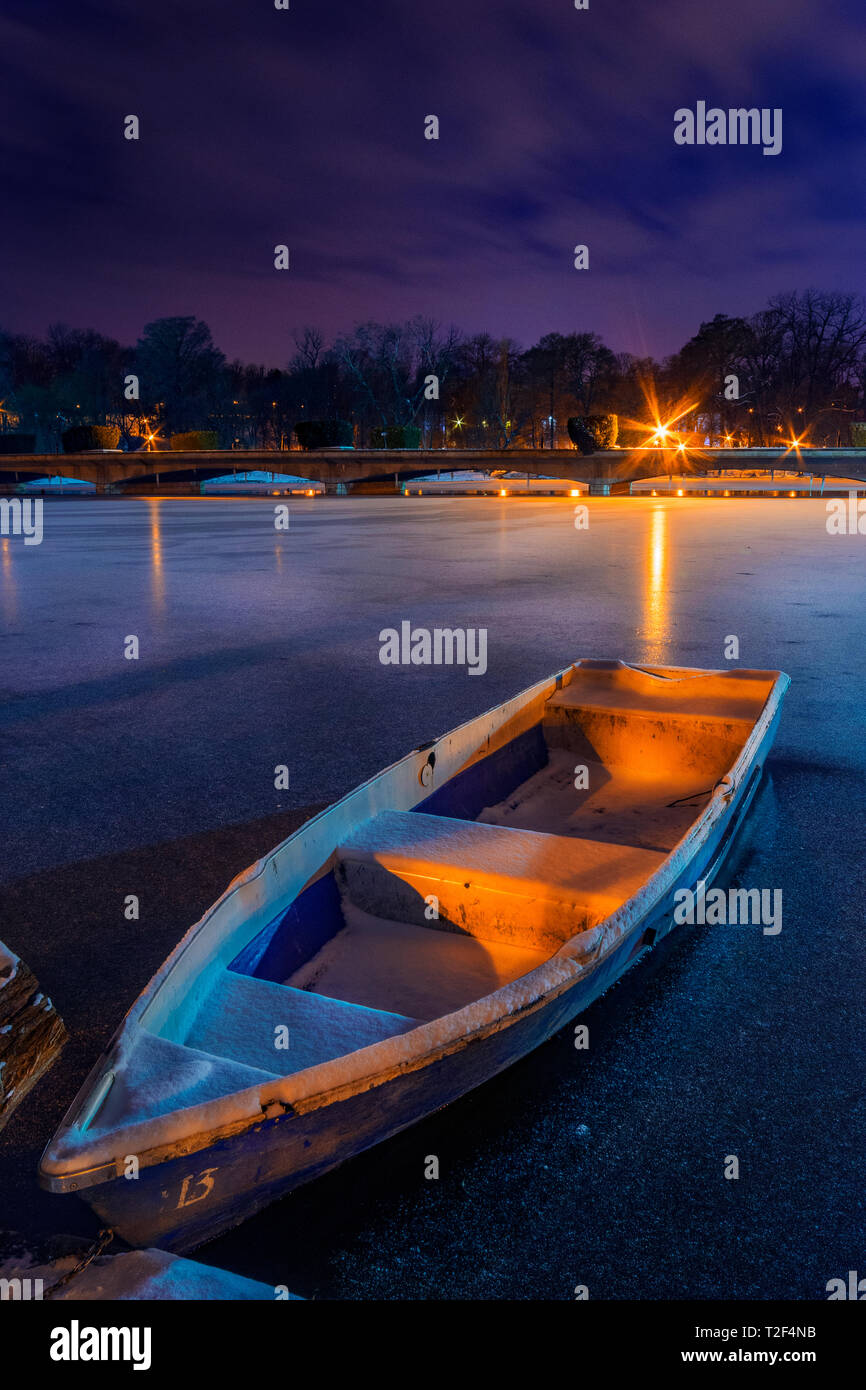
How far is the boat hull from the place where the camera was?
92.0 inches

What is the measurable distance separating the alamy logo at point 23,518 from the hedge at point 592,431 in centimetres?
2784

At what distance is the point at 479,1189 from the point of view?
9.37 feet

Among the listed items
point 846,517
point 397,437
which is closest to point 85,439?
point 397,437

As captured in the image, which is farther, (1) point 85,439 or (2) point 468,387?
(2) point 468,387

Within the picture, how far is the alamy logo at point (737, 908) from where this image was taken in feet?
14.5

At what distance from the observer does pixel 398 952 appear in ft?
12.6

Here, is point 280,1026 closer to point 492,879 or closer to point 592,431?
point 492,879

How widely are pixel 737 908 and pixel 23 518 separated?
37.3 metres

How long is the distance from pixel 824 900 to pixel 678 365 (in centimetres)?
9460

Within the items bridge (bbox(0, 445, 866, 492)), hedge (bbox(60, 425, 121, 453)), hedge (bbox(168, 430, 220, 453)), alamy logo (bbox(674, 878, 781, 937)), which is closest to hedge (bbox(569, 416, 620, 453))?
bridge (bbox(0, 445, 866, 492))

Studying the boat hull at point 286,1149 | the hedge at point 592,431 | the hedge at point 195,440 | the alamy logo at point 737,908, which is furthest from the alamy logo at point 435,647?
the hedge at point 195,440
